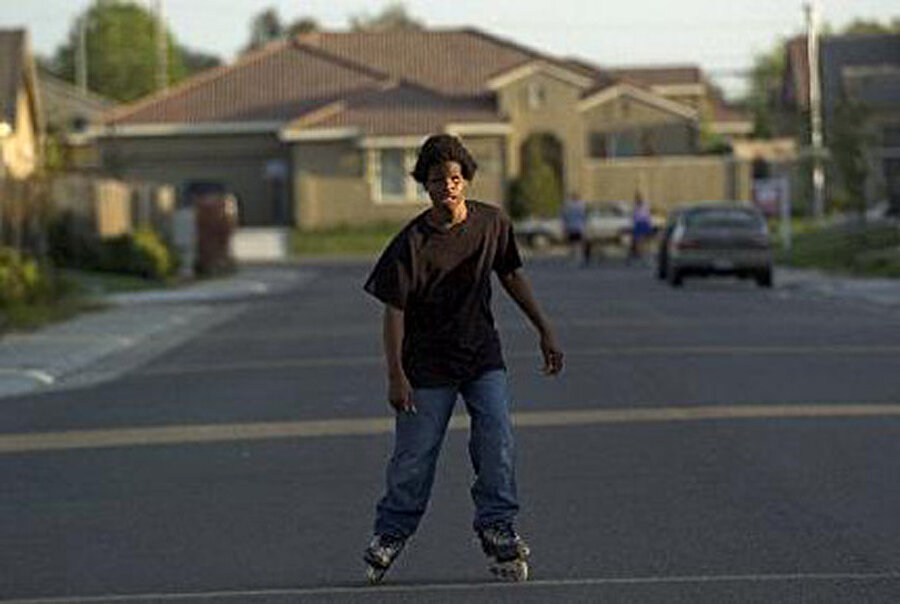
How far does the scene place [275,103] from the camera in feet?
246

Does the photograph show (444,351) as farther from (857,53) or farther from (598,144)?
(857,53)

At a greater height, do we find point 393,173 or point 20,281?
point 393,173

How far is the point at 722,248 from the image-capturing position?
38312 millimetres

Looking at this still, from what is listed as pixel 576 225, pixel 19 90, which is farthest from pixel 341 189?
pixel 576 225

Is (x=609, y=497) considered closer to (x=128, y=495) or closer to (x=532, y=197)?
(x=128, y=495)

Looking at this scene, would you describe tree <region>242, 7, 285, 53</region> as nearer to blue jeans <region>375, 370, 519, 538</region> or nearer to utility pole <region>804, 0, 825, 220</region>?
utility pole <region>804, 0, 825, 220</region>

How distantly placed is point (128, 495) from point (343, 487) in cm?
127

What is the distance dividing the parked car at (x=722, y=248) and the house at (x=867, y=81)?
21.5 metres

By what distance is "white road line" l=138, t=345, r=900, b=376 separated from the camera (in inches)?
880

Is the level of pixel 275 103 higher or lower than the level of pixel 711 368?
higher

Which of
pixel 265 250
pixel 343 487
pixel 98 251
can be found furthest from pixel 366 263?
pixel 343 487

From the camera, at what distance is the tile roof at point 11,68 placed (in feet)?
180

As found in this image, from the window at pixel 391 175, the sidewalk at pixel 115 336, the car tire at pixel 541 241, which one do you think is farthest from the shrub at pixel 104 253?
the window at pixel 391 175

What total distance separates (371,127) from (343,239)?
373cm
